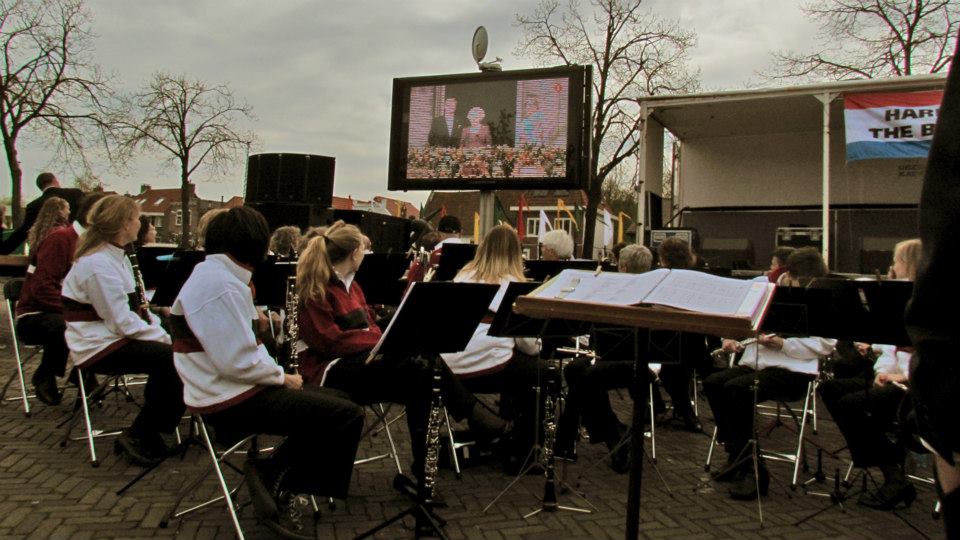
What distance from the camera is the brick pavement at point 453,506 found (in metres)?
4.08

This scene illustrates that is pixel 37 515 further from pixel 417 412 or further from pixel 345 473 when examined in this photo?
pixel 417 412

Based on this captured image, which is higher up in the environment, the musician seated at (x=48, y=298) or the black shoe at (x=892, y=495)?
the musician seated at (x=48, y=298)

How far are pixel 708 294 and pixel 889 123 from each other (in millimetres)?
9202

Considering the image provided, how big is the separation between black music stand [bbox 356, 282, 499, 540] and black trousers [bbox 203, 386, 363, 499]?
334mm

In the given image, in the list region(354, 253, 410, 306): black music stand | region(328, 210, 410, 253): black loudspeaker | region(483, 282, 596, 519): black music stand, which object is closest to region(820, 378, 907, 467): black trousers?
region(483, 282, 596, 519): black music stand

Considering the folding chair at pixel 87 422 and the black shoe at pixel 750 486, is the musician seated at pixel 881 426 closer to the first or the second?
the black shoe at pixel 750 486

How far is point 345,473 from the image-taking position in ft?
12.8

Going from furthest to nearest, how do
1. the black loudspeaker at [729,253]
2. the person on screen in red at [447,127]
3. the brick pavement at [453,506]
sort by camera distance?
the black loudspeaker at [729,253] < the person on screen in red at [447,127] < the brick pavement at [453,506]

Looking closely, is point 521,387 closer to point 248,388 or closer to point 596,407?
point 596,407

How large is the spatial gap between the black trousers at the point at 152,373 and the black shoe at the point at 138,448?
5cm

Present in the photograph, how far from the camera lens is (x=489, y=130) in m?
11.3

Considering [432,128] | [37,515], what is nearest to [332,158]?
[432,128]

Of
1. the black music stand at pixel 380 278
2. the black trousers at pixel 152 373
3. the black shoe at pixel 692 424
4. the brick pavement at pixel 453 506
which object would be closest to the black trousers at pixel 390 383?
the brick pavement at pixel 453 506

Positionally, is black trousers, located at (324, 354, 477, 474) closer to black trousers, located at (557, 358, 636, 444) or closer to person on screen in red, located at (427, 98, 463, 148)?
black trousers, located at (557, 358, 636, 444)
